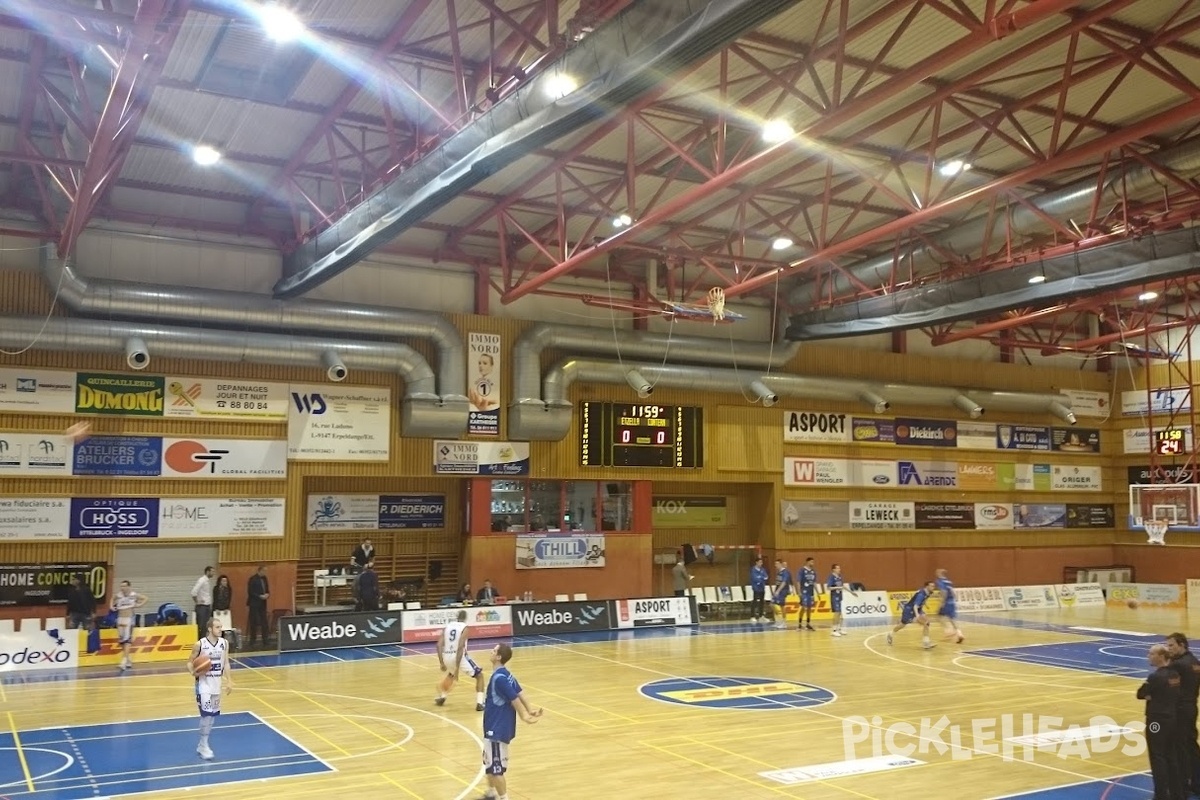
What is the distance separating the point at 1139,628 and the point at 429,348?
77.6 feet

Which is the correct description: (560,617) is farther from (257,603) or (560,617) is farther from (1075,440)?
(1075,440)

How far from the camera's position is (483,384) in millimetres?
30984

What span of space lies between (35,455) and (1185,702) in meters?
25.1

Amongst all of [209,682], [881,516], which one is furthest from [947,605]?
[209,682]

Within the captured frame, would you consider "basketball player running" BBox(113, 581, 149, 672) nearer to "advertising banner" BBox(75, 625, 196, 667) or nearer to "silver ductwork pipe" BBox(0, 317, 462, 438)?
"advertising banner" BBox(75, 625, 196, 667)

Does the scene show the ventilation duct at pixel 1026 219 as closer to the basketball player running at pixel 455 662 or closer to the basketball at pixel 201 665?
the basketball player running at pixel 455 662

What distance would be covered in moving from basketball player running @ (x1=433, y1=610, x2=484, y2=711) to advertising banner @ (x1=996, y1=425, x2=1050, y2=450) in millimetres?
30130

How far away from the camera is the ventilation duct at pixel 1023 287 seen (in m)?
22.7

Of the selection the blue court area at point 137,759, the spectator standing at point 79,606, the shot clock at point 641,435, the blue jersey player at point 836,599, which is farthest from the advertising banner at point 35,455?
the blue jersey player at point 836,599

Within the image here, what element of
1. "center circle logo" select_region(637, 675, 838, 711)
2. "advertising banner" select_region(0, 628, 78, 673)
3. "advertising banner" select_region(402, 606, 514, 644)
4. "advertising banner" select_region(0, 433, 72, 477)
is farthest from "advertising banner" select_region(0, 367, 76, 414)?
"center circle logo" select_region(637, 675, 838, 711)

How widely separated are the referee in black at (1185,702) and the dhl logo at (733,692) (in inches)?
331

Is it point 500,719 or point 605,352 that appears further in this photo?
point 605,352

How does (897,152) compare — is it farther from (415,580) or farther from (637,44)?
(415,580)

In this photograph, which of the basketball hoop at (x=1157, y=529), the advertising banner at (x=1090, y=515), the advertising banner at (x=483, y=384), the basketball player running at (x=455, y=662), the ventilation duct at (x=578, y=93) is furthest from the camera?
the advertising banner at (x=1090, y=515)
